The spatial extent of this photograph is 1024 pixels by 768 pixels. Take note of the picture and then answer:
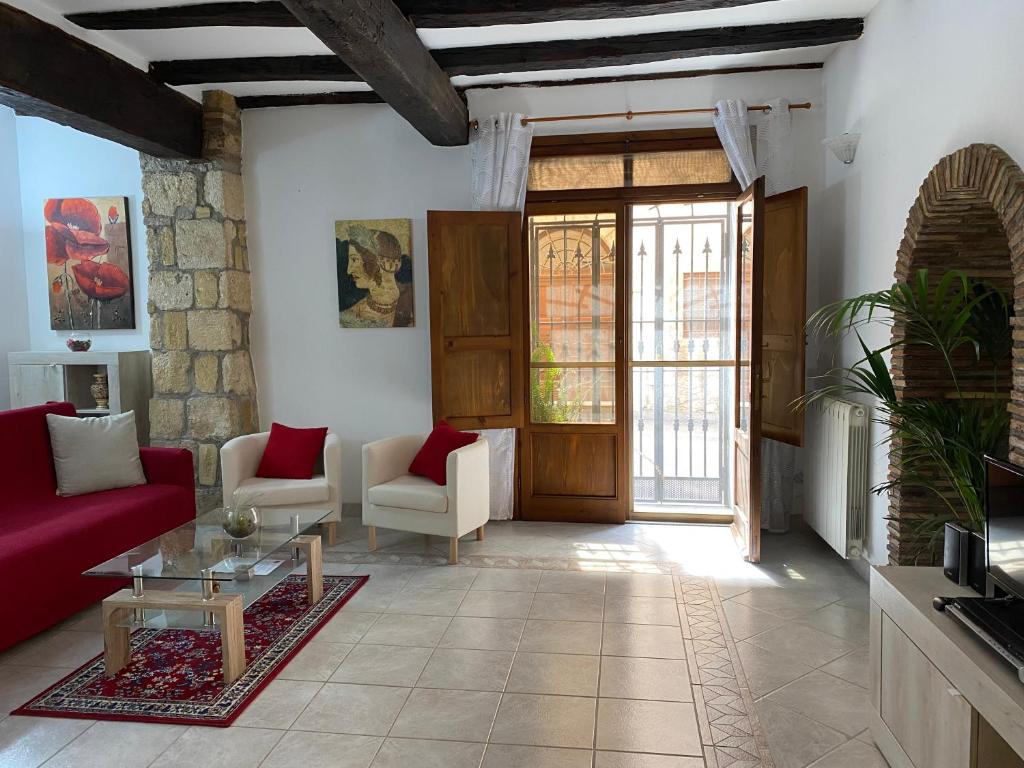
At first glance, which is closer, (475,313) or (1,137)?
(475,313)

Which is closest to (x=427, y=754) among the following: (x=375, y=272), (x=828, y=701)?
(x=828, y=701)

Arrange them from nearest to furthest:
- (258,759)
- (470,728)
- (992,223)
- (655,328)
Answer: (258,759)
(470,728)
(992,223)
(655,328)

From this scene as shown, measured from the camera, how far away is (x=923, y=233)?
312 cm

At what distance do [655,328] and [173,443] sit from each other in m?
3.50

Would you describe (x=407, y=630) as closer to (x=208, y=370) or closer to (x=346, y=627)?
(x=346, y=627)

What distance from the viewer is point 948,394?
3252 mm

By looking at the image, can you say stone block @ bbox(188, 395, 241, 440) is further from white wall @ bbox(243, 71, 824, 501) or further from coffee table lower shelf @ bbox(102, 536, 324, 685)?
coffee table lower shelf @ bbox(102, 536, 324, 685)

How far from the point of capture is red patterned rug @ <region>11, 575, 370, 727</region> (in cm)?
272

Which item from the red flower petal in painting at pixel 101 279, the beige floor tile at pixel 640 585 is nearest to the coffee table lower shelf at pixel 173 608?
the beige floor tile at pixel 640 585

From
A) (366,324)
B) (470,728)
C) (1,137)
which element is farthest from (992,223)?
(1,137)

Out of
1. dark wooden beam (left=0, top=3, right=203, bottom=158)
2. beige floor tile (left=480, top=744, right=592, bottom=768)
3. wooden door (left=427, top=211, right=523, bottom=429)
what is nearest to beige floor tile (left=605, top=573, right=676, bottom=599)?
wooden door (left=427, top=211, right=523, bottom=429)

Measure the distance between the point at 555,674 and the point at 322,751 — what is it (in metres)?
0.95

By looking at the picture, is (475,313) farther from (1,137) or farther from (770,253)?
(1,137)

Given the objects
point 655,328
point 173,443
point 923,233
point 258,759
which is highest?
point 923,233
